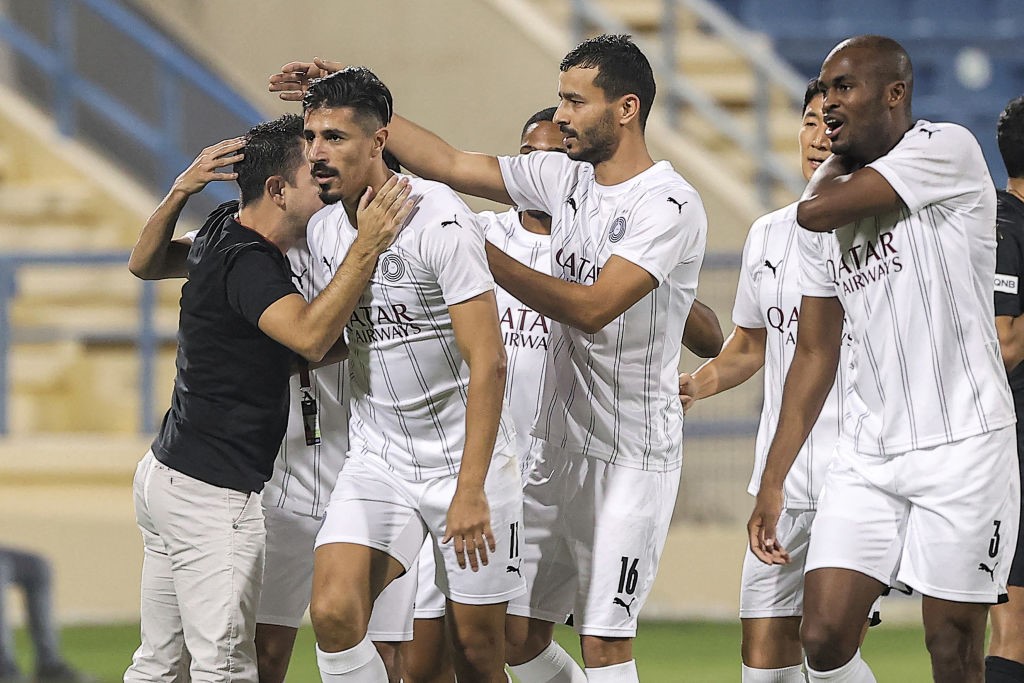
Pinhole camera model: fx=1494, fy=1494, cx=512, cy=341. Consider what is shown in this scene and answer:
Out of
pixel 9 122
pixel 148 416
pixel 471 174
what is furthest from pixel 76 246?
pixel 471 174

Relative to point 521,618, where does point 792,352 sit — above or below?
above

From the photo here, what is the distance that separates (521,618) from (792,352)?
1154 mm

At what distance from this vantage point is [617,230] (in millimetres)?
4070

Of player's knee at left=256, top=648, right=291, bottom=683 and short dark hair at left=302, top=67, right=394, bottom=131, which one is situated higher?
short dark hair at left=302, top=67, right=394, bottom=131

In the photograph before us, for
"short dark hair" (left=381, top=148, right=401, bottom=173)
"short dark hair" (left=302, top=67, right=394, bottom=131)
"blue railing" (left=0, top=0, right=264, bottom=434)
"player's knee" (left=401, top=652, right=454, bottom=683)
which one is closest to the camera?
"short dark hair" (left=302, top=67, right=394, bottom=131)

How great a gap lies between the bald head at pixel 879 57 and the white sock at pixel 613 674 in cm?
169

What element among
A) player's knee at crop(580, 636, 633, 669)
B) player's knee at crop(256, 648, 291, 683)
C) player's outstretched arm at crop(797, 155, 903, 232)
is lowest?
player's knee at crop(256, 648, 291, 683)

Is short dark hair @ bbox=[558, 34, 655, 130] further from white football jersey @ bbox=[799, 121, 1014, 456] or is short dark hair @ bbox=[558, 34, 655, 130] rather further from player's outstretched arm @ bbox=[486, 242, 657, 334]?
white football jersey @ bbox=[799, 121, 1014, 456]

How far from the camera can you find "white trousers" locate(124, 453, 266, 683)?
3.76 m

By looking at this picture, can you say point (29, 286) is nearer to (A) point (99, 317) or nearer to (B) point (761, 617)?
(A) point (99, 317)

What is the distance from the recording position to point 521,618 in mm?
4391

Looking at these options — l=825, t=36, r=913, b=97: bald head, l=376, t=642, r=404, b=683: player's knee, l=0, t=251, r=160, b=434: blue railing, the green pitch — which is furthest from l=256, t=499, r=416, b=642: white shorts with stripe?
l=0, t=251, r=160, b=434: blue railing

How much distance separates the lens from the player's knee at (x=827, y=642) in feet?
12.3

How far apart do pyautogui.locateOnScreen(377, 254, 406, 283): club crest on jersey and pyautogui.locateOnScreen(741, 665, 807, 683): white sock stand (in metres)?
1.64
